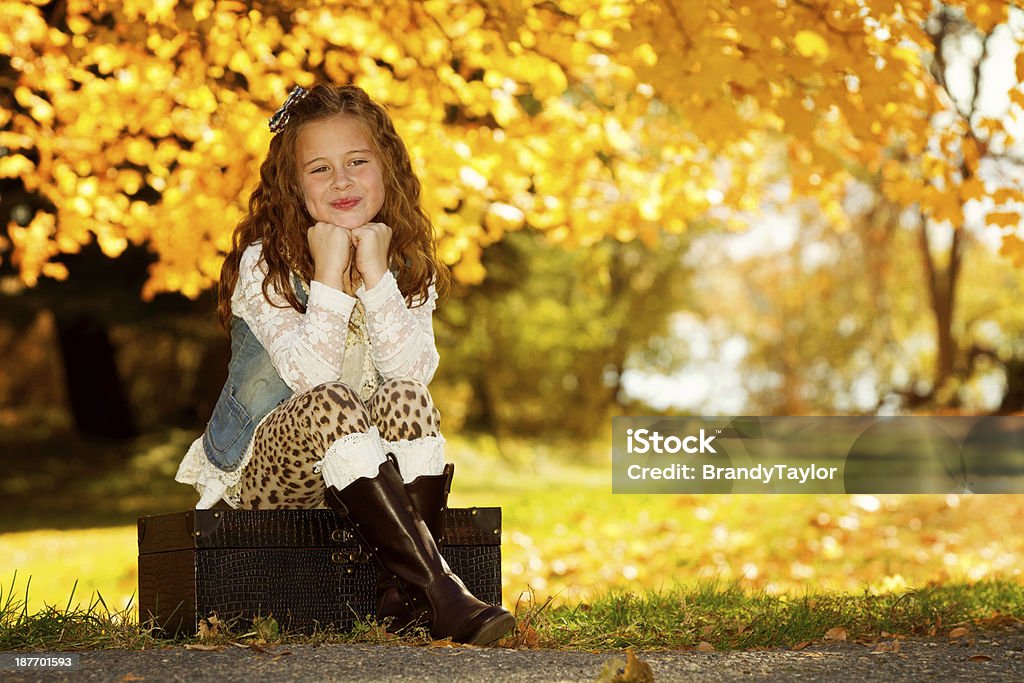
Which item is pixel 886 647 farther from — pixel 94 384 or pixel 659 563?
pixel 94 384

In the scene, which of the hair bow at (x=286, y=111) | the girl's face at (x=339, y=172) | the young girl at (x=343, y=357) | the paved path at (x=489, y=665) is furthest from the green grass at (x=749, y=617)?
the hair bow at (x=286, y=111)

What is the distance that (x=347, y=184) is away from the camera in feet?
11.8

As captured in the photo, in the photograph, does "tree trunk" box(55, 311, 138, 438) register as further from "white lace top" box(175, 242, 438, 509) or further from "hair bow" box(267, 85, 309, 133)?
"white lace top" box(175, 242, 438, 509)

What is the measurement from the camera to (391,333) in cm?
336

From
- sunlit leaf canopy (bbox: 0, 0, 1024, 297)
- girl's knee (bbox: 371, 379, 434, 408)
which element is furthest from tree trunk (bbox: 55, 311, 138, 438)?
girl's knee (bbox: 371, 379, 434, 408)

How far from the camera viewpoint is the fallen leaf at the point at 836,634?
365cm

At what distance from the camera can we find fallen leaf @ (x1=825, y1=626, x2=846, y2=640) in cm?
365

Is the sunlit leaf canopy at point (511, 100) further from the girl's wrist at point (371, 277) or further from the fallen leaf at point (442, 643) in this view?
the fallen leaf at point (442, 643)

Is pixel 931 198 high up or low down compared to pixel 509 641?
up

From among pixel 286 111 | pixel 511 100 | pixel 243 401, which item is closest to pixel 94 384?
pixel 511 100

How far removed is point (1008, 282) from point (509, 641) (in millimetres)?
24072

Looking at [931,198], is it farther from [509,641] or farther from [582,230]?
[509,641]

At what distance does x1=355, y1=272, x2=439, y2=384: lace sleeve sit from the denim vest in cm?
30

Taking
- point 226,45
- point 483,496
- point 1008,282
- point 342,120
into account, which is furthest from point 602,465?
point 342,120
